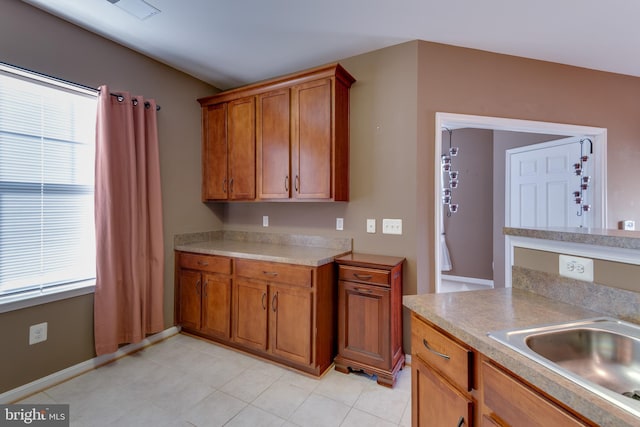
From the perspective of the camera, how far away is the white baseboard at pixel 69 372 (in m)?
1.94

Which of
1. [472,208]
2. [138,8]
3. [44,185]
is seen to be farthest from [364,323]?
[472,208]

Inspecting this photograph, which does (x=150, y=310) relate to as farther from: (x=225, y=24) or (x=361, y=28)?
(x=361, y=28)

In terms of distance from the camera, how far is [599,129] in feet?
9.28

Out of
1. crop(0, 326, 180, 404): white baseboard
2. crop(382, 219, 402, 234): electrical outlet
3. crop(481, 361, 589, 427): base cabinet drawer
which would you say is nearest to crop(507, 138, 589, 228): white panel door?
crop(382, 219, 402, 234): electrical outlet

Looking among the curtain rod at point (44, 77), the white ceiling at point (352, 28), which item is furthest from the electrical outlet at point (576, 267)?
the curtain rod at point (44, 77)

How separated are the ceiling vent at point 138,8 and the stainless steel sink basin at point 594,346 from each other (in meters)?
2.74

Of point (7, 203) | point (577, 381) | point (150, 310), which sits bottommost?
point (150, 310)

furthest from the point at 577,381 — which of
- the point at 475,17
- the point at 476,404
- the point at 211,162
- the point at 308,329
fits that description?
the point at 211,162

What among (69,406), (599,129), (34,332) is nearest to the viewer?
(69,406)

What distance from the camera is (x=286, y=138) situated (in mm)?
2672

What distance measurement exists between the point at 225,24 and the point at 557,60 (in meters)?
2.98

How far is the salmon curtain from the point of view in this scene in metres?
2.31

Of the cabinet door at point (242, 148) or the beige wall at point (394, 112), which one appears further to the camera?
the cabinet door at point (242, 148)

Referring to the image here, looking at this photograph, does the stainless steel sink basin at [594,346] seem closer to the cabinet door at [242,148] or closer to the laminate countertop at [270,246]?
the laminate countertop at [270,246]
